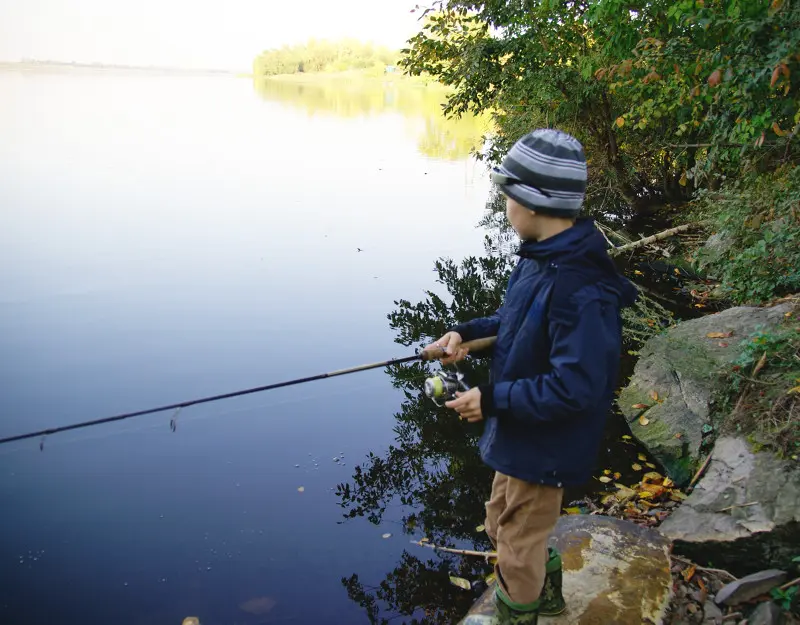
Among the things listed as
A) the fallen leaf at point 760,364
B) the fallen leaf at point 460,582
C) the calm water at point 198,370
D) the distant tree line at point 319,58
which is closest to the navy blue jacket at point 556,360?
the fallen leaf at point 460,582

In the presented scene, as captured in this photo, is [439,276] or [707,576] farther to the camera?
[439,276]

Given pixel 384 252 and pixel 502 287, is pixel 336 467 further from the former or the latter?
pixel 384 252

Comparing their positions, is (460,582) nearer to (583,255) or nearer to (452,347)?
(452,347)

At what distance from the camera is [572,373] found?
202 cm

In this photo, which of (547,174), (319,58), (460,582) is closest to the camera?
(547,174)

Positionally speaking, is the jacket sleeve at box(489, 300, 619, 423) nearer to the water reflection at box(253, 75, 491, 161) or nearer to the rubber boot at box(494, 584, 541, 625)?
the rubber boot at box(494, 584, 541, 625)

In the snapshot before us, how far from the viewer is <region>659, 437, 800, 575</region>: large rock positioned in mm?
3062

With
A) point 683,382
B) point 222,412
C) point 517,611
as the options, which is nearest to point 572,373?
point 517,611

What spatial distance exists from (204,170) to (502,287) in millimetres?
9549

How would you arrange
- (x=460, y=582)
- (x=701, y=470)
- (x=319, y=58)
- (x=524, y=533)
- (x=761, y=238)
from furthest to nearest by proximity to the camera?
(x=319, y=58) < (x=761, y=238) < (x=701, y=470) < (x=460, y=582) < (x=524, y=533)

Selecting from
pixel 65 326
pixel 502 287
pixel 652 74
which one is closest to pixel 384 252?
pixel 502 287

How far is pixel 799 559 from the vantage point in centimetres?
293

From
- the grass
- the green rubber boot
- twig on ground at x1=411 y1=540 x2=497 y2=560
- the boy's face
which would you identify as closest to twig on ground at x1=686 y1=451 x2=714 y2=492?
the grass

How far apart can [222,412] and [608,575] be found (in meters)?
3.50
